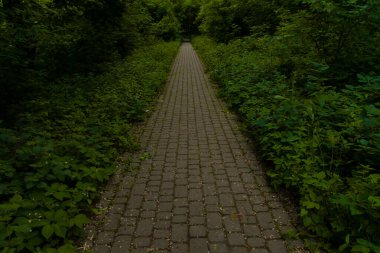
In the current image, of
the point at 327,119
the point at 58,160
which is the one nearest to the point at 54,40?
the point at 58,160

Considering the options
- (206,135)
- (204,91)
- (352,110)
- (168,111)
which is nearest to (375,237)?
(352,110)

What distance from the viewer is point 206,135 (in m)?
6.32

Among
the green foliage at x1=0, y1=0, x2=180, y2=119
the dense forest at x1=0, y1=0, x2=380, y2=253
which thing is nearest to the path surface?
the dense forest at x1=0, y1=0, x2=380, y2=253

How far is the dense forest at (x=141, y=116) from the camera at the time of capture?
3.05 metres

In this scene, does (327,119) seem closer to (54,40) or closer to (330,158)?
(330,158)

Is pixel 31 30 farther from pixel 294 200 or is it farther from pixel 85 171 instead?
pixel 294 200

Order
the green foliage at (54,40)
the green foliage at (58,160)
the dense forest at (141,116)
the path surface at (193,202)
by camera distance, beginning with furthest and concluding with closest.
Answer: the green foliage at (54,40) → the path surface at (193,202) → the dense forest at (141,116) → the green foliage at (58,160)

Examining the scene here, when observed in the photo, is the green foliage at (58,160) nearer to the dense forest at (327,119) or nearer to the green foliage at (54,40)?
the green foliage at (54,40)

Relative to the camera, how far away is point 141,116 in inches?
283

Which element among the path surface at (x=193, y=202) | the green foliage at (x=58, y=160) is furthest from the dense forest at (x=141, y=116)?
the path surface at (x=193, y=202)

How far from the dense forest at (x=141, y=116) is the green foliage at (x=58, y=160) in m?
0.02

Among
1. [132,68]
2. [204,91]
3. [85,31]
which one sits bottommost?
[204,91]

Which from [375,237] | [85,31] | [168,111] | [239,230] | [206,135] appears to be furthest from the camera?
[85,31]

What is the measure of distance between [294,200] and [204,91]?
7.23 meters
